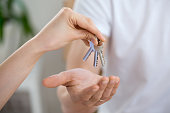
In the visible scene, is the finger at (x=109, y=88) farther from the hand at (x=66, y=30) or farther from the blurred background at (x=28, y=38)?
the blurred background at (x=28, y=38)

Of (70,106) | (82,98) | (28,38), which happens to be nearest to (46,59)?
(28,38)

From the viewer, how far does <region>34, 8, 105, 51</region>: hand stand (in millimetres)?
480

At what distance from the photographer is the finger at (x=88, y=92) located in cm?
50

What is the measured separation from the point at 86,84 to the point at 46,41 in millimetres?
138

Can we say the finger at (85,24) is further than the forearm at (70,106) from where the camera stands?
No

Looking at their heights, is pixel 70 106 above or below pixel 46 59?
below

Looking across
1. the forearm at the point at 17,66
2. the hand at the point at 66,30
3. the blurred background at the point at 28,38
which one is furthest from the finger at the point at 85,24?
the blurred background at the point at 28,38

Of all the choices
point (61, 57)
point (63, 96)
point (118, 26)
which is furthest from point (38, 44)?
point (61, 57)

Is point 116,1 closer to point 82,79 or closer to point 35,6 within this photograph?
point 82,79

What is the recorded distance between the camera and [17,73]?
A: 507mm

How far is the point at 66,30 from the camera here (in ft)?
1.60

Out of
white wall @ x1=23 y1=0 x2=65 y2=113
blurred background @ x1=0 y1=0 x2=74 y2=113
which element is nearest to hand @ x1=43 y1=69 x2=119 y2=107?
blurred background @ x1=0 y1=0 x2=74 y2=113

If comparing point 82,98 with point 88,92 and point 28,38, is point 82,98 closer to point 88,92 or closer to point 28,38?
point 88,92

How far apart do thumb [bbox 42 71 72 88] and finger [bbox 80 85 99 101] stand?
46 millimetres
